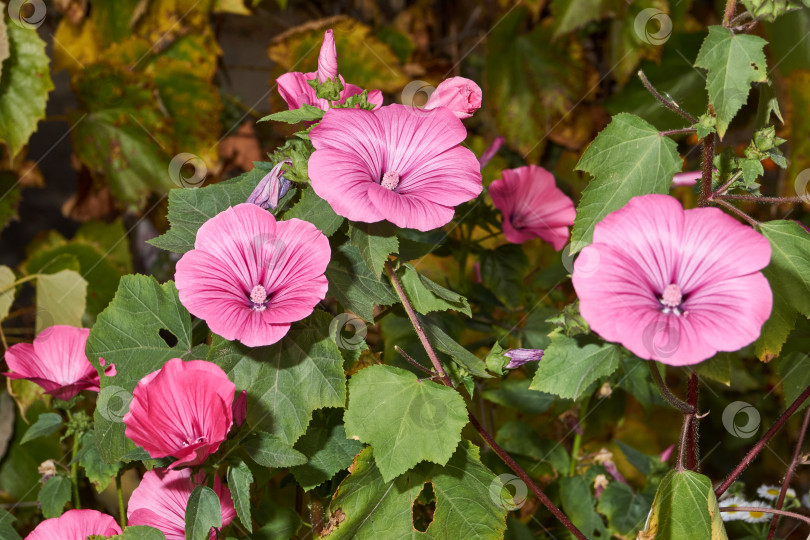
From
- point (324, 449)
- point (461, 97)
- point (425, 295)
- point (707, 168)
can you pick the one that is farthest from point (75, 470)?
point (707, 168)

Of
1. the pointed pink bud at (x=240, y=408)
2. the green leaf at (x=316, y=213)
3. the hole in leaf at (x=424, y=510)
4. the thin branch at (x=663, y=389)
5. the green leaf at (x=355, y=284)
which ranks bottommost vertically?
the hole in leaf at (x=424, y=510)

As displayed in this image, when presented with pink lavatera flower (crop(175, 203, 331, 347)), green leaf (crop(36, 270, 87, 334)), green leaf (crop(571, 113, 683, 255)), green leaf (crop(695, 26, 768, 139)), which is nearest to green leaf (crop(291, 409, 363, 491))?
pink lavatera flower (crop(175, 203, 331, 347))

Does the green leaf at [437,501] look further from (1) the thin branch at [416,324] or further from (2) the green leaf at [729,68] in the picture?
(2) the green leaf at [729,68]

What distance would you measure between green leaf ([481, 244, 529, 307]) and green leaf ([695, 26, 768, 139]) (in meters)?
0.37

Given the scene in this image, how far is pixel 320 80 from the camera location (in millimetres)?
574

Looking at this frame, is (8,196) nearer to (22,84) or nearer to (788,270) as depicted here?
(22,84)

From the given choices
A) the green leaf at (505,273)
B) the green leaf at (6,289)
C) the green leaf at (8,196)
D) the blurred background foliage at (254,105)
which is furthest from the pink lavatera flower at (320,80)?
the green leaf at (8,196)

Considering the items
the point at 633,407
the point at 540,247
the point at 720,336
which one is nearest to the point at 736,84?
the point at 720,336

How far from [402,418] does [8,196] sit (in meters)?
1.07

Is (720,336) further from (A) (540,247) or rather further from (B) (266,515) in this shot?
(A) (540,247)

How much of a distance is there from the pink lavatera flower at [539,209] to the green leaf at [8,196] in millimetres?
926

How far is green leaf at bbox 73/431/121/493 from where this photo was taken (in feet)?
2.23

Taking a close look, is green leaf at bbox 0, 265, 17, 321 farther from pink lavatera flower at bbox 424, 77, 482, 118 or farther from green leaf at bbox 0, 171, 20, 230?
pink lavatera flower at bbox 424, 77, 482, 118

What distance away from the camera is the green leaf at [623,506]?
771 mm
